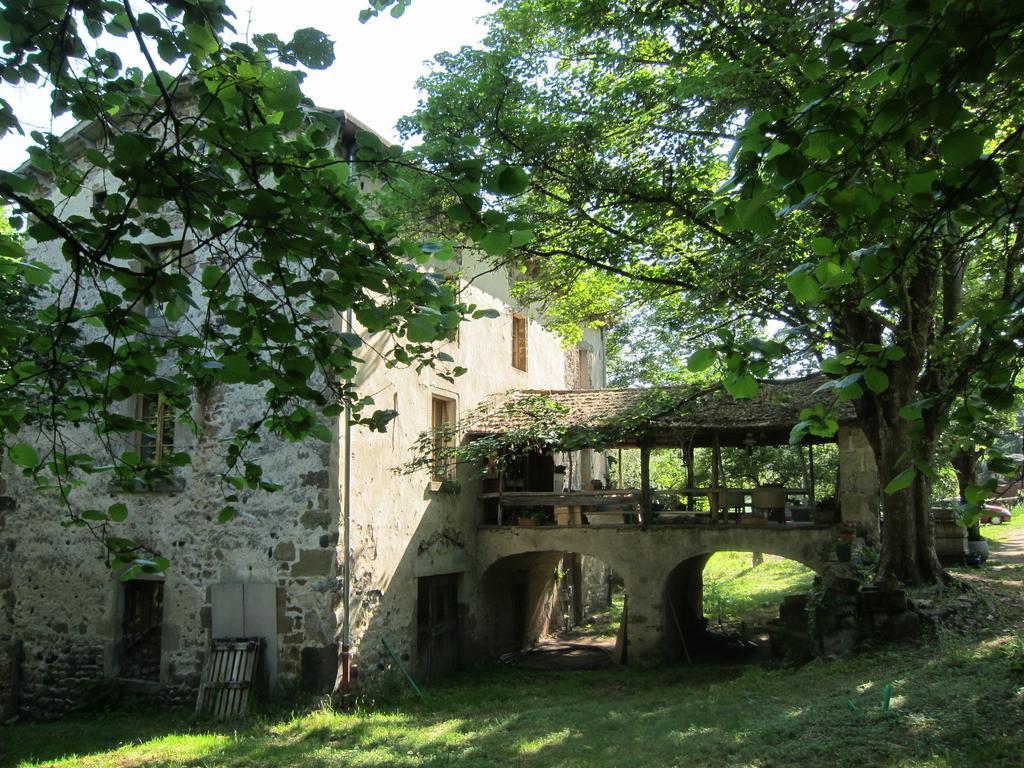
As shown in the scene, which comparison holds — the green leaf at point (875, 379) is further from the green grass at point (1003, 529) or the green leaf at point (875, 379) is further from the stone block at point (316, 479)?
the green grass at point (1003, 529)

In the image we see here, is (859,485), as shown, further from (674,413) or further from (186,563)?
(186,563)

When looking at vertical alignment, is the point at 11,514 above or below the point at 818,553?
above

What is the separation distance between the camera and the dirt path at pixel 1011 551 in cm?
1597

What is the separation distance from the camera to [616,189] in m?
9.87

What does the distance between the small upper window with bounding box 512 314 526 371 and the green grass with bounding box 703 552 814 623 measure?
7051 millimetres

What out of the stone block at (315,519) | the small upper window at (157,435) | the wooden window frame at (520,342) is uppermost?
the wooden window frame at (520,342)

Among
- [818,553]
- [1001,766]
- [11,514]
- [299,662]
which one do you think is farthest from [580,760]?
[11,514]

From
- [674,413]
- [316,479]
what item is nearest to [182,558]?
[316,479]

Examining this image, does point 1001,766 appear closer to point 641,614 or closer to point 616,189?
point 616,189

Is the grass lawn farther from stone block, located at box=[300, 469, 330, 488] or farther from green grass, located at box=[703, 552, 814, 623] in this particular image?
green grass, located at box=[703, 552, 814, 623]

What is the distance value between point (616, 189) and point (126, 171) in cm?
762

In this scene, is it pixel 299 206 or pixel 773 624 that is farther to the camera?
pixel 773 624

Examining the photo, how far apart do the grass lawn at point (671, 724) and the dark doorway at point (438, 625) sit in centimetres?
61

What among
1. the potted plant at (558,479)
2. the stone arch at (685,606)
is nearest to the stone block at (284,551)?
the stone arch at (685,606)
